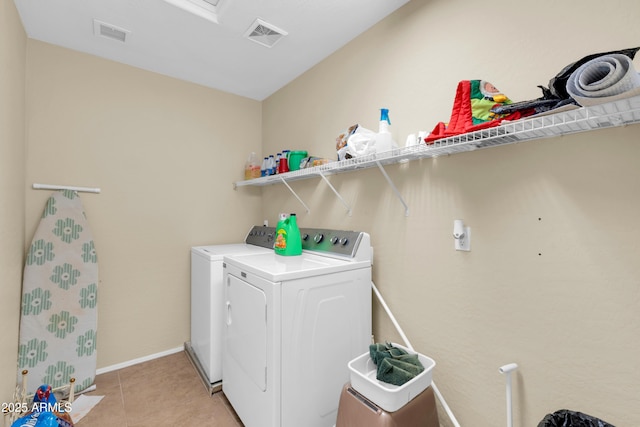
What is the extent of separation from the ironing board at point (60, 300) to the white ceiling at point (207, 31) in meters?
1.18

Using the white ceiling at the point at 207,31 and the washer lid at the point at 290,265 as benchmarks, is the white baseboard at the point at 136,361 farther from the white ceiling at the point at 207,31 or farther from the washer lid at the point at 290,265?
the white ceiling at the point at 207,31

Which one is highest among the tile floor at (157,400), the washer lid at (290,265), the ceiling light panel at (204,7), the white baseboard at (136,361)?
the ceiling light panel at (204,7)

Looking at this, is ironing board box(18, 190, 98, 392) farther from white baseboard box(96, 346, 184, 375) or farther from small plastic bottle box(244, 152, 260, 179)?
small plastic bottle box(244, 152, 260, 179)

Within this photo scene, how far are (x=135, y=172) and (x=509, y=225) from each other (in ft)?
9.22

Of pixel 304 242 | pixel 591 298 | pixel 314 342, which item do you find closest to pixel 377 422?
pixel 314 342

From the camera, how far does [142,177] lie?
256 centimetres

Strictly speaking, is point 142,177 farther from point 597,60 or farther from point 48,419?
point 597,60

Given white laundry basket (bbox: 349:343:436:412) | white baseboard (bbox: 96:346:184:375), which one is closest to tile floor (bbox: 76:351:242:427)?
white baseboard (bbox: 96:346:184:375)

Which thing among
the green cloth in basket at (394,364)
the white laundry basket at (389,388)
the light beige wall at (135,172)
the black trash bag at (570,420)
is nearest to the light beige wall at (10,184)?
the light beige wall at (135,172)

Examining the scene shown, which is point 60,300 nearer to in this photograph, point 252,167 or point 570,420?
point 252,167

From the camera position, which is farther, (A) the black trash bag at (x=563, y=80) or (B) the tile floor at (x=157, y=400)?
(B) the tile floor at (x=157, y=400)

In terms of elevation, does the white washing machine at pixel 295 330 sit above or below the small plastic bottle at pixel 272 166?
below

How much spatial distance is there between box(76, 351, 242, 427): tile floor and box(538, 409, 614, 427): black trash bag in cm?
164

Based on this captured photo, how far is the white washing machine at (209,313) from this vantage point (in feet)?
6.86
